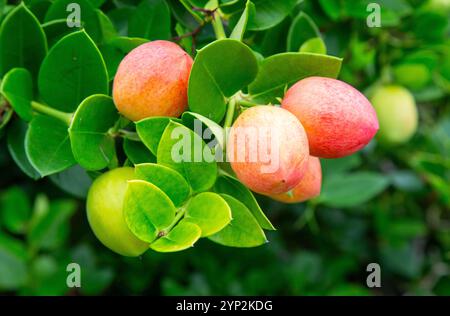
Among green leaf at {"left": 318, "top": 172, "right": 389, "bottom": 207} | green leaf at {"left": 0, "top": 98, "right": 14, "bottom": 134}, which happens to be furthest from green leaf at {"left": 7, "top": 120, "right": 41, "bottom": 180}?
green leaf at {"left": 318, "top": 172, "right": 389, "bottom": 207}

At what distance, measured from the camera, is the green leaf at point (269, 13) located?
3.50 ft

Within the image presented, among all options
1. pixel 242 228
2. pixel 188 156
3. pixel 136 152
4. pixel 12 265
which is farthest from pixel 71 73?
pixel 12 265

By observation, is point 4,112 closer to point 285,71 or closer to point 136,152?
point 136,152

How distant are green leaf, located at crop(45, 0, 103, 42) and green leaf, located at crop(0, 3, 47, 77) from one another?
0.17 ft

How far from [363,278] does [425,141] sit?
498 mm

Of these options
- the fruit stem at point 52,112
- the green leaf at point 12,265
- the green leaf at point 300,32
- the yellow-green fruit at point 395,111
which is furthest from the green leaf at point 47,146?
the yellow-green fruit at point 395,111

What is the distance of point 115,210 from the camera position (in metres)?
0.91

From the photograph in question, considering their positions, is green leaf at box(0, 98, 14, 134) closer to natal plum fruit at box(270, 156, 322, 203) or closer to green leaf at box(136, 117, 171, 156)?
green leaf at box(136, 117, 171, 156)

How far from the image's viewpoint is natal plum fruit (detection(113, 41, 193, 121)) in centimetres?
86

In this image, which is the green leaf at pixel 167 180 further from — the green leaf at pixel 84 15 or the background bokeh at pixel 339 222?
the background bokeh at pixel 339 222

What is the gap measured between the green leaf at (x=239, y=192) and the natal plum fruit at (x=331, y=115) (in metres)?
0.13

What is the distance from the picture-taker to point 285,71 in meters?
0.91

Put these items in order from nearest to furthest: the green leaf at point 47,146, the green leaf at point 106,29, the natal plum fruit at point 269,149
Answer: the natal plum fruit at point 269,149
the green leaf at point 47,146
the green leaf at point 106,29
